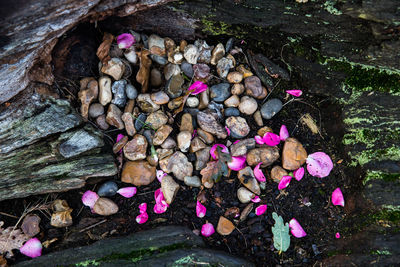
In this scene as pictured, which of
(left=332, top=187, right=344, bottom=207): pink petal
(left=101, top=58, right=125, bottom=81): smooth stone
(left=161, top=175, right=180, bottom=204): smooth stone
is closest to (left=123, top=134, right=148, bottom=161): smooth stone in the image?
(left=161, top=175, right=180, bottom=204): smooth stone

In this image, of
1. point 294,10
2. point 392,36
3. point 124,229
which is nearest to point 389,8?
point 392,36

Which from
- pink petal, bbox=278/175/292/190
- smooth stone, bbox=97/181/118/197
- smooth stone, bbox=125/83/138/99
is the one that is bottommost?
pink petal, bbox=278/175/292/190

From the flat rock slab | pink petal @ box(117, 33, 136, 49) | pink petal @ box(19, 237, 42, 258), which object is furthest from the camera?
pink petal @ box(117, 33, 136, 49)

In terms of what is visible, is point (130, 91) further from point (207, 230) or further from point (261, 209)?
point (261, 209)

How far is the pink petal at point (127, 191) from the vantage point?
8.55 ft

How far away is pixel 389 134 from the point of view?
7.70ft

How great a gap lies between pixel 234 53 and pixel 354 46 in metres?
0.99

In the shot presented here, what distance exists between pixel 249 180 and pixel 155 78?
4.02 feet

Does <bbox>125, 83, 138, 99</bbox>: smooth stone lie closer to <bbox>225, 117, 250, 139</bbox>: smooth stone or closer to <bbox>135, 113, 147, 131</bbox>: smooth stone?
<bbox>135, 113, 147, 131</bbox>: smooth stone

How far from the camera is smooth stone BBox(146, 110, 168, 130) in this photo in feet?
8.73

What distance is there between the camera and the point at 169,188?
2.55 meters

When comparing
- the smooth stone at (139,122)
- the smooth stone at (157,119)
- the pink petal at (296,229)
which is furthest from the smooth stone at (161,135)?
the pink petal at (296,229)

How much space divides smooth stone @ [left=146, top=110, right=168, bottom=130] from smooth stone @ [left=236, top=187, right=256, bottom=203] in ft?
2.83

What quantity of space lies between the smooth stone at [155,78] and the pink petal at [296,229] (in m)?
1.63
